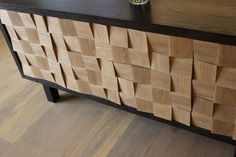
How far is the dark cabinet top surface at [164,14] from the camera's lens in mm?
705

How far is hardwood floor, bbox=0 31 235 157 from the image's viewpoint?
3.52 ft

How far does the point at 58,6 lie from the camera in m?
0.94

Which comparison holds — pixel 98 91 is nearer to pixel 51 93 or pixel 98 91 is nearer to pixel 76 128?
pixel 76 128

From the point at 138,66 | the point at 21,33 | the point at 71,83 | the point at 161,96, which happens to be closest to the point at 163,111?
the point at 161,96

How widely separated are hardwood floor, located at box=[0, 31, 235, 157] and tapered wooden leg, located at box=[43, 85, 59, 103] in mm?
27

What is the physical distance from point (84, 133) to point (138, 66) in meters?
0.44

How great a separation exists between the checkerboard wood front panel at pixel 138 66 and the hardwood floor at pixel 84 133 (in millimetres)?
163

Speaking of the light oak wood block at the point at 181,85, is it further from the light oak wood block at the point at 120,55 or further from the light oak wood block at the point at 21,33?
the light oak wood block at the point at 21,33

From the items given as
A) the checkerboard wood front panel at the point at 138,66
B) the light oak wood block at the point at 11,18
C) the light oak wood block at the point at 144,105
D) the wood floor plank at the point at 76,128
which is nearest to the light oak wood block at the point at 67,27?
the checkerboard wood front panel at the point at 138,66

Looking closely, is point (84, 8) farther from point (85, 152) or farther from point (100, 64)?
point (85, 152)

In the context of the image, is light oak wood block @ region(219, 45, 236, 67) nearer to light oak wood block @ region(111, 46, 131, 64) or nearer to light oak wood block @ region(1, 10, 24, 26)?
light oak wood block @ region(111, 46, 131, 64)

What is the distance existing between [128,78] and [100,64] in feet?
0.38

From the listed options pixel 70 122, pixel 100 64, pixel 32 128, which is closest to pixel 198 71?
pixel 100 64

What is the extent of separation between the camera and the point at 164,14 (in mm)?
793
